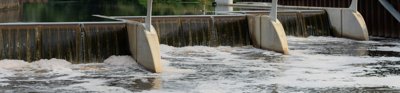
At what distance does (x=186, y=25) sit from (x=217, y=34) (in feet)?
5.67

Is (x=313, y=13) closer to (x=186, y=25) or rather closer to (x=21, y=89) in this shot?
(x=186, y=25)

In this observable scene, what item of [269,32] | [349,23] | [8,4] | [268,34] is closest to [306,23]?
[349,23]

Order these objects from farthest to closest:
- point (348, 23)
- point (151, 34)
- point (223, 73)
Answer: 1. point (348, 23)
2. point (151, 34)
3. point (223, 73)

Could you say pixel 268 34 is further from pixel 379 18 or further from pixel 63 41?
pixel 379 18

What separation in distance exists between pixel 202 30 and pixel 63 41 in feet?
26.9

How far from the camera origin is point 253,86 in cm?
1966

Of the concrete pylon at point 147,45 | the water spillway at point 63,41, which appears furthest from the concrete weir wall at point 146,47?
the water spillway at point 63,41

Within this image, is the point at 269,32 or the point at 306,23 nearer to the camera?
the point at 269,32

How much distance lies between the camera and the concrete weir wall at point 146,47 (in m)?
22.8

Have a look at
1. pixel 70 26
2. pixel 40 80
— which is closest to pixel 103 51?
pixel 70 26

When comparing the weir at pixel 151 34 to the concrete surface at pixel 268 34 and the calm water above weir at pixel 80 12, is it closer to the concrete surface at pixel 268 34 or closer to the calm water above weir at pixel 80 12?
the concrete surface at pixel 268 34

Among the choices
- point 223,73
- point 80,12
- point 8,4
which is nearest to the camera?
point 223,73

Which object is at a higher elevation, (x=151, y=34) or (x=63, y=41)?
(x=151, y=34)

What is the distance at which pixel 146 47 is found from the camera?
76.4 feet
